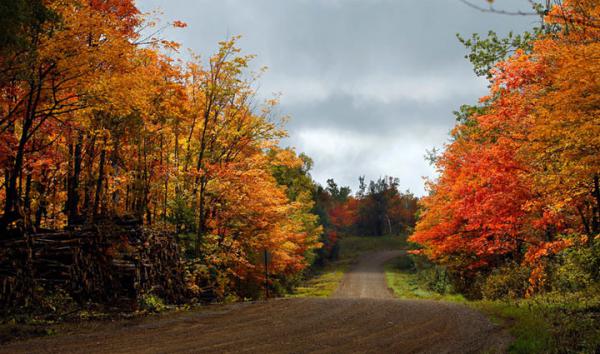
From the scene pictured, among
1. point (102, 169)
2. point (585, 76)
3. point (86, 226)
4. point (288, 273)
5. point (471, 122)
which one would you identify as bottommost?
point (288, 273)

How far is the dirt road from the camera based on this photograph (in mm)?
8938

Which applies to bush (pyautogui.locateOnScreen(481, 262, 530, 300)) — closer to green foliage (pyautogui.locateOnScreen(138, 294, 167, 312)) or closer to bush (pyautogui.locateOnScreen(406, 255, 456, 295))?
bush (pyautogui.locateOnScreen(406, 255, 456, 295))

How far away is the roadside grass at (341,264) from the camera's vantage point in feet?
125

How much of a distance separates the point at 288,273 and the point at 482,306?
21370 mm

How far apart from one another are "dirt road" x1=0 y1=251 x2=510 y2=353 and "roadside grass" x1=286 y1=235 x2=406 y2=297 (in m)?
20.6

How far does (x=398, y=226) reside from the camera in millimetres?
98312

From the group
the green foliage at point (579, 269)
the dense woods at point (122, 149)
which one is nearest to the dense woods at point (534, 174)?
the green foliage at point (579, 269)

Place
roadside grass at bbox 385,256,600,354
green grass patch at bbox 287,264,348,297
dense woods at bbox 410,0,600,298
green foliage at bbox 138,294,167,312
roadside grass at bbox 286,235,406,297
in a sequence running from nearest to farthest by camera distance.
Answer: roadside grass at bbox 385,256,600,354, dense woods at bbox 410,0,600,298, green foliage at bbox 138,294,167,312, green grass patch at bbox 287,264,348,297, roadside grass at bbox 286,235,406,297

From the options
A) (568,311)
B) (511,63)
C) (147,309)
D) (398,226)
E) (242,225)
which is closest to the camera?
(568,311)

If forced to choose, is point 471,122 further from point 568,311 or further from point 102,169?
point 102,169

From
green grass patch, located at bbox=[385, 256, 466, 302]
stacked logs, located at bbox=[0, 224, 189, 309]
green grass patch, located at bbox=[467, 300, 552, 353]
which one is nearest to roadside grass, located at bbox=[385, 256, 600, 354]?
green grass patch, located at bbox=[467, 300, 552, 353]

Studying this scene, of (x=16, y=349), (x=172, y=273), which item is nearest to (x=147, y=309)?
(x=172, y=273)

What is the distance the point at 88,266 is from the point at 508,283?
18.7 metres

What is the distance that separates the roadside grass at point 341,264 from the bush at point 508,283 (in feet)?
49.4
